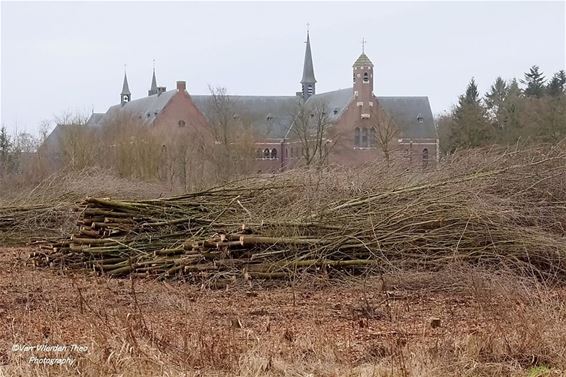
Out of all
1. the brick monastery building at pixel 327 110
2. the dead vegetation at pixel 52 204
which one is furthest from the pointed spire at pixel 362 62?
the dead vegetation at pixel 52 204

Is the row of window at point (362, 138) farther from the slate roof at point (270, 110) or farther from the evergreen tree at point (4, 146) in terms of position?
the evergreen tree at point (4, 146)

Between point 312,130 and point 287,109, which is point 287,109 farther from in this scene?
point 312,130

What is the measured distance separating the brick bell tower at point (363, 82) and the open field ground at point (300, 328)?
42307mm

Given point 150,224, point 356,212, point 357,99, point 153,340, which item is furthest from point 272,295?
point 357,99

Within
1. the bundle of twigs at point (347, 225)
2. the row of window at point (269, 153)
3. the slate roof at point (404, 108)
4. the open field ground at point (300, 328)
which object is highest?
the slate roof at point (404, 108)

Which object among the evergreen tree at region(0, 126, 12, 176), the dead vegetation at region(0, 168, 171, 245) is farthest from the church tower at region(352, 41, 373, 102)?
the dead vegetation at region(0, 168, 171, 245)

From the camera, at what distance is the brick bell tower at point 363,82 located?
50.2 m

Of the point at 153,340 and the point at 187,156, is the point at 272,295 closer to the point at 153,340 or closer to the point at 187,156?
the point at 153,340

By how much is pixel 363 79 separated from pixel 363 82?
0.33 meters

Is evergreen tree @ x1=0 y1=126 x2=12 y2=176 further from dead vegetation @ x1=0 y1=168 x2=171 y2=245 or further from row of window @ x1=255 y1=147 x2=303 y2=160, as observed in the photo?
dead vegetation @ x1=0 y1=168 x2=171 y2=245

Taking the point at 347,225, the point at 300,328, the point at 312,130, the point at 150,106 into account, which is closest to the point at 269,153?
the point at 312,130

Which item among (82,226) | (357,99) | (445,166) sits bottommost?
(82,226)

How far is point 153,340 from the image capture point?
5102 mm

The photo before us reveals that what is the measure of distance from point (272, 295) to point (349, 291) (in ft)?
3.06
